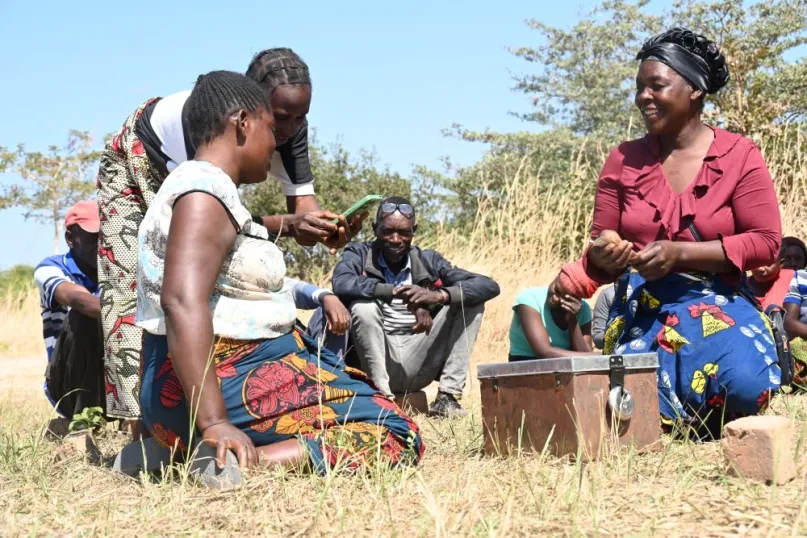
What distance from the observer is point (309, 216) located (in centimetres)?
407

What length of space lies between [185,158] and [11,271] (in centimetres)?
1867

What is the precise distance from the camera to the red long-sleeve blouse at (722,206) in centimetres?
398

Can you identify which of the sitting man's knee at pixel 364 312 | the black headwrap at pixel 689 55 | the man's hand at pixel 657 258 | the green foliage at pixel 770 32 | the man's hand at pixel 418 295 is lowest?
the sitting man's knee at pixel 364 312

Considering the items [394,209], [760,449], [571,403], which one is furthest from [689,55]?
[394,209]

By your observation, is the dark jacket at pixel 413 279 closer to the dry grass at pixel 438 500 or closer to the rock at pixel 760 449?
the dry grass at pixel 438 500

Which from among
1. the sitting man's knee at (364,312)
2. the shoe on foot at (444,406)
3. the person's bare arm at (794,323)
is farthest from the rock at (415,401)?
the person's bare arm at (794,323)

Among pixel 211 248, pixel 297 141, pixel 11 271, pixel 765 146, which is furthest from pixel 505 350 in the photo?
pixel 11 271

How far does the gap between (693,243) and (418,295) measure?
94.7 inches

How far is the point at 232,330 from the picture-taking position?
3.11 m

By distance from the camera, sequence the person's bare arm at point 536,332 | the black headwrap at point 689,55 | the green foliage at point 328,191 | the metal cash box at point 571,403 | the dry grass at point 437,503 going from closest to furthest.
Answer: the dry grass at point 437,503 → the metal cash box at point 571,403 → the black headwrap at point 689,55 → the person's bare arm at point 536,332 → the green foliage at point 328,191

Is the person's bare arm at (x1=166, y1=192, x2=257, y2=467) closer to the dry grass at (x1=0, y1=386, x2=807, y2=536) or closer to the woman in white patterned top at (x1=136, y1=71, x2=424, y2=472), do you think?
the woman in white patterned top at (x1=136, y1=71, x2=424, y2=472)

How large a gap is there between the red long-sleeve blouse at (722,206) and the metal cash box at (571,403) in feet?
2.14

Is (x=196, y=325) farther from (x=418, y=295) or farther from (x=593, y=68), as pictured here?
(x=593, y=68)

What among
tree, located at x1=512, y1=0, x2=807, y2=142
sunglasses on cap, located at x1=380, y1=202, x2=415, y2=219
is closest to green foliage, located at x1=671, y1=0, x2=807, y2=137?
tree, located at x1=512, y1=0, x2=807, y2=142
